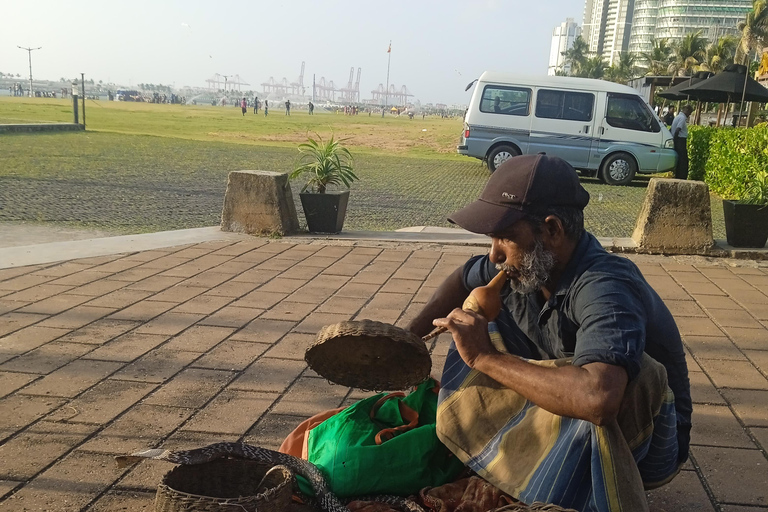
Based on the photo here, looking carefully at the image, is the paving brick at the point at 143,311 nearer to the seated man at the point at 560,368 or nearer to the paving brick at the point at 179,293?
the paving brick at the point at 179,293

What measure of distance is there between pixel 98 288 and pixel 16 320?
2.85 ft

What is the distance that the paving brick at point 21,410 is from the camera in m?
3.18

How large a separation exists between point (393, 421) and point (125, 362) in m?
1.88

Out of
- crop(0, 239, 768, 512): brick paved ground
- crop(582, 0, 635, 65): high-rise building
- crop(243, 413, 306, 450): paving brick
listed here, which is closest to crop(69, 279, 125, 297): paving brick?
crop(0, 239, 768, 512): brick paved ground

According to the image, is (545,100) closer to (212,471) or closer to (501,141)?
(501,141)

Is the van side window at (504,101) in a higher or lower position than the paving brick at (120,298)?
higher

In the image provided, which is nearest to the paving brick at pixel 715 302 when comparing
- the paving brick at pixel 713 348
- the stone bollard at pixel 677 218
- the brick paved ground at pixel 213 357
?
the brick paved ground at pixel 213 357

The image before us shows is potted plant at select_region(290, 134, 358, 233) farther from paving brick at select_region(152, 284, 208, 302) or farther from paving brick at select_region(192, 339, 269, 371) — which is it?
paving brick at select_region(192, 339, 269, 371)

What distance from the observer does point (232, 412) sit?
11.1 feet

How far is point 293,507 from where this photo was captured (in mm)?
2500

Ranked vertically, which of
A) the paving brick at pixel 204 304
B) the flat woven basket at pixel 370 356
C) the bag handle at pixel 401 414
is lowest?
the paving brick at pixel 204 304

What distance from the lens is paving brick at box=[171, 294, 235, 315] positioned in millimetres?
4981

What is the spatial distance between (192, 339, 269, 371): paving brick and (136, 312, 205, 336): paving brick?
16.0 inches

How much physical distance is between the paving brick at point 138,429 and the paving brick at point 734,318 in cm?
359
